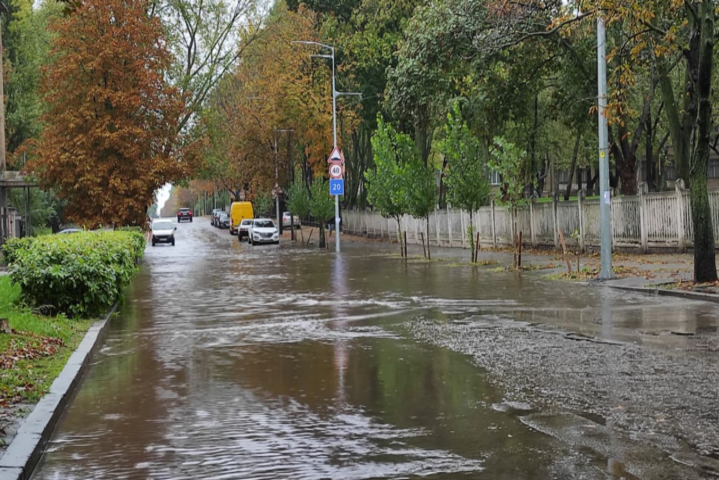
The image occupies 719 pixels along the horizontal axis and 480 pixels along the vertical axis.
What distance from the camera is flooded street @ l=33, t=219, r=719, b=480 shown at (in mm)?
6219

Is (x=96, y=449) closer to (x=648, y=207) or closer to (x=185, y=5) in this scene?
(x=648, y=207)

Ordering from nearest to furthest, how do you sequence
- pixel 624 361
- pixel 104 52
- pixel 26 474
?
pixel 26 474
pixel 624 361
pixel 104 52

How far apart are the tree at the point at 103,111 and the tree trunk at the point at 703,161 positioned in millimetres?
23839

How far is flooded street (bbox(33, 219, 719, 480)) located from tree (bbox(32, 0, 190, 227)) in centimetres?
→ 2028

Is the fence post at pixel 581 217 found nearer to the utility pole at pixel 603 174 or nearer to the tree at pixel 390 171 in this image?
the tree at pixel 390 171

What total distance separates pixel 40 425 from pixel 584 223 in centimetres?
2669

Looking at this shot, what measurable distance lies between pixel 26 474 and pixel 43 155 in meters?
32.0

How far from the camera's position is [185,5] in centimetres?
4856

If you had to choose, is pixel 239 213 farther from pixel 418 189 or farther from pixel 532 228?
pixel 532 228

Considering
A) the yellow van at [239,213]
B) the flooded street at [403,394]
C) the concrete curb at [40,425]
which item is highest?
the yellow van at [239,213]

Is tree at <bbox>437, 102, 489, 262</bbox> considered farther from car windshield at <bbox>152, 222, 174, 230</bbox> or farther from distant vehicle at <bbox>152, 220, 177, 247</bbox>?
car windshield at <bbox>152, 222, 174, 230</bbox>

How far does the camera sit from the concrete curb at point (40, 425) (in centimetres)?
601

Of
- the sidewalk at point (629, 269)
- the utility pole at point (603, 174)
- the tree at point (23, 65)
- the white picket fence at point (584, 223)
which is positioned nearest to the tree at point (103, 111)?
the tree at point (23, 65)

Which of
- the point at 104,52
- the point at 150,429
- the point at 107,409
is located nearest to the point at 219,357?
the point at 107,409
